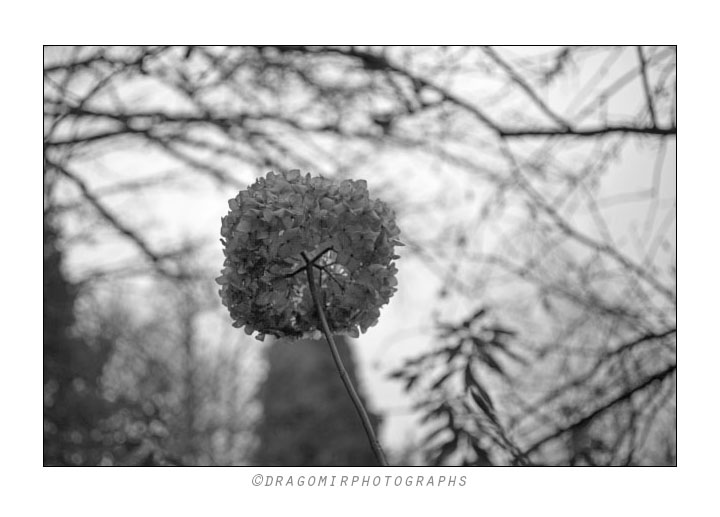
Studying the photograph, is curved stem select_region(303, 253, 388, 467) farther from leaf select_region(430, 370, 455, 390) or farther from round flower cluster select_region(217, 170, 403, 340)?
leaf select_region(430, 370, 455, 390)

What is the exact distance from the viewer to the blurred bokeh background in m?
1.86

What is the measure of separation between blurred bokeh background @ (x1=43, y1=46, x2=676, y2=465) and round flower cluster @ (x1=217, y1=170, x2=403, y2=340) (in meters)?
0.37

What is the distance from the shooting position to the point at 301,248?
0.96 meters

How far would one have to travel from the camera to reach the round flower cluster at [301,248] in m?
0.96

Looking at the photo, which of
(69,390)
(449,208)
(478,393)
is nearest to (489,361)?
(478,393)

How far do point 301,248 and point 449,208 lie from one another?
193 cm

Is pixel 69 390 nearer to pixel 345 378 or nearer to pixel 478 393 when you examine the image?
pixel 478 393

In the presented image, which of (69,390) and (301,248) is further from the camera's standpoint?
(69,390)

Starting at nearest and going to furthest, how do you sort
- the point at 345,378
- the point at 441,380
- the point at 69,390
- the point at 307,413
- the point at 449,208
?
the point at 345,378 → the point at 441,380 → the point at 449,208 → the point at 69,390 → the point at 307,413

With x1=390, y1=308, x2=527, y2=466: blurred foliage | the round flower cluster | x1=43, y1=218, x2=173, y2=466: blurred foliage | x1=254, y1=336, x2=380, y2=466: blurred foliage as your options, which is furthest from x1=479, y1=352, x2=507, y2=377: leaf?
x1=254, y1=336, x2=380, y2=466: blurred foliage

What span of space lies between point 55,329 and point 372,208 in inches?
144
